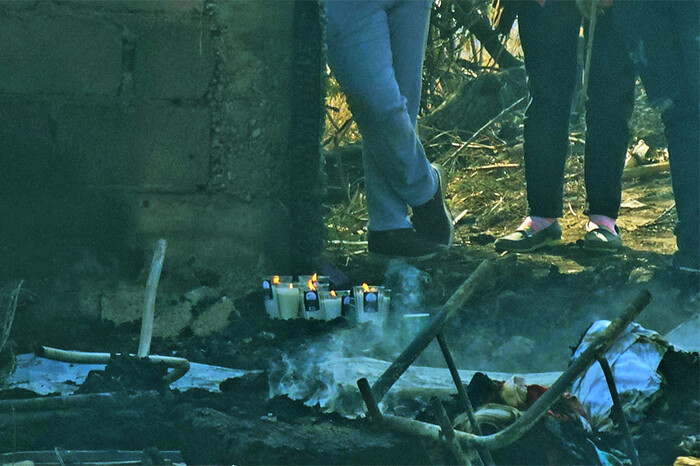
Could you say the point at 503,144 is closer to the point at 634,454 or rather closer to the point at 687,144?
the point at 687,144

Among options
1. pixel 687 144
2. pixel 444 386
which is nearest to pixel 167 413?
pixel 444 386

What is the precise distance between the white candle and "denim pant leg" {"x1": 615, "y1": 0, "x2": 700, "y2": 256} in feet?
4.82

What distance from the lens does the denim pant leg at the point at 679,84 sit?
13.1ft

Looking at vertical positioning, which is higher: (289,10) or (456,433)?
(289,10)

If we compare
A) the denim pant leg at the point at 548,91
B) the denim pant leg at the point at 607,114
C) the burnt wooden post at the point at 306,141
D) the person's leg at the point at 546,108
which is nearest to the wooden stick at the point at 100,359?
the burnt wooden post at the point at 306,141

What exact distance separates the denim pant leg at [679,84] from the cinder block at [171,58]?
1.65 meters

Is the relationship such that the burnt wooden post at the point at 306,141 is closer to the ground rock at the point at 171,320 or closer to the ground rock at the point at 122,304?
the ground rock at the point at 171,320

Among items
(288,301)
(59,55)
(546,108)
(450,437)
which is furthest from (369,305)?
(450,437)

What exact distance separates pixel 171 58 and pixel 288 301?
91 cm

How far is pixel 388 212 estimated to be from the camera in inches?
163

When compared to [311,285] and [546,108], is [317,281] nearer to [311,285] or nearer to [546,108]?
[311,285]

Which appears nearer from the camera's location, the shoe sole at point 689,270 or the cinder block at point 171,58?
the cinder block at point 171,58

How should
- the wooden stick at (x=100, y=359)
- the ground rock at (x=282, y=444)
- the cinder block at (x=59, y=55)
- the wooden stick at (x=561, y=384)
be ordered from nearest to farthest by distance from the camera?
1. the wooden stick at (x=561, y=384)
2. the ground rock at (x=282, y=444)
3. the wooden stick at (x=100, y=359)
4. the cinder block at (x=59, y=55)

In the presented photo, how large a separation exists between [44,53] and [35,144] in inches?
11.8
